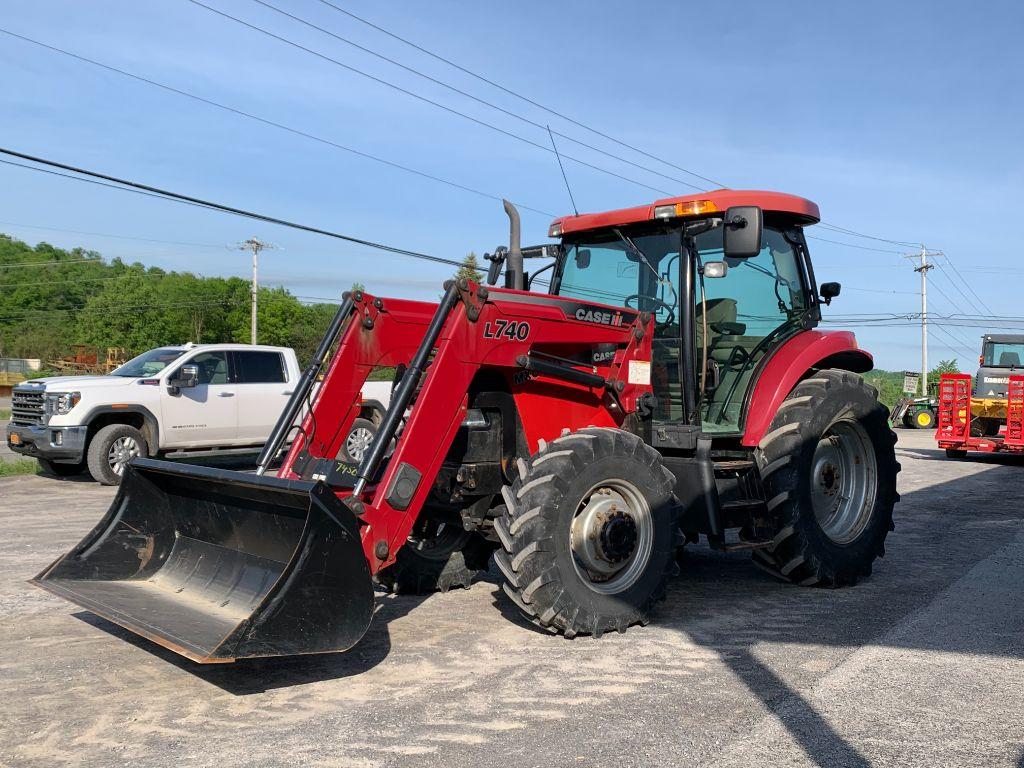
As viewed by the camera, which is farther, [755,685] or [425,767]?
[755,685]

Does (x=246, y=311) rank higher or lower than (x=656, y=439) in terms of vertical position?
higher

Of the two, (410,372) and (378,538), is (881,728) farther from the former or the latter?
(410,372)

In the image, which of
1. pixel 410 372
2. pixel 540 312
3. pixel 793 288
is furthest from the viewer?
pixel 793 288

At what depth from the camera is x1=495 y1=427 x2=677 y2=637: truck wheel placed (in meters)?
5.07

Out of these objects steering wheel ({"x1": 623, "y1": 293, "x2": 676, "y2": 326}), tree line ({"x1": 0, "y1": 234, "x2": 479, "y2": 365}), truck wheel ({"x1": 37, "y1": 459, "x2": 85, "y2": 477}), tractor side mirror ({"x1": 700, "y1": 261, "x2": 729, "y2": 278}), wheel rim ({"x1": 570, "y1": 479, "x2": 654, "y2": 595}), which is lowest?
truck wheel ({"x1": 37, "y1": 459, "x2": 85, "y2": 477})

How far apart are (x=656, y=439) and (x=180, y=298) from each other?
9074 centimetres

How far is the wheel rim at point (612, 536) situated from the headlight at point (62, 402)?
32.1 feet

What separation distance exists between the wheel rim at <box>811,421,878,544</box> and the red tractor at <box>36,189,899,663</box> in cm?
2

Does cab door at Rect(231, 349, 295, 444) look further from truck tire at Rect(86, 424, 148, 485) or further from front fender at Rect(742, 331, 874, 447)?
front fender at Rect(742, 331, 874, 447)

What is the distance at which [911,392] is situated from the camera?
4038 cm

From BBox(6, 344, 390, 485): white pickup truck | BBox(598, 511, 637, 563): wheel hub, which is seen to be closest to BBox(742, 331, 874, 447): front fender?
BBox(598, 511, 637, 563): wheel hub

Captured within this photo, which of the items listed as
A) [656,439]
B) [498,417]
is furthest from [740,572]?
[498,417]

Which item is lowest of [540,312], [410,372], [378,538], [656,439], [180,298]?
[378,538]

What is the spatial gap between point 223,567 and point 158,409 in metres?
8.93
